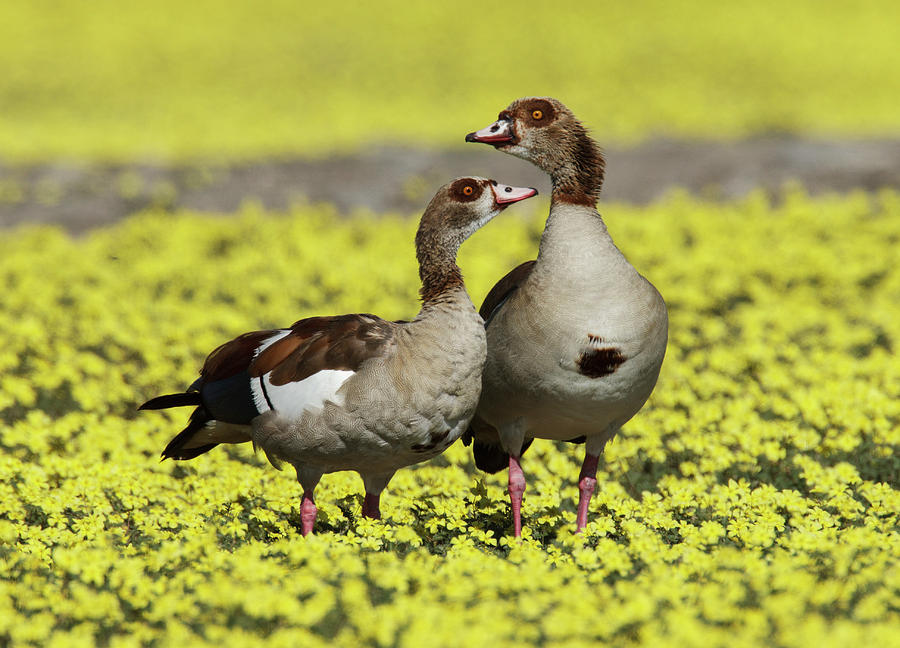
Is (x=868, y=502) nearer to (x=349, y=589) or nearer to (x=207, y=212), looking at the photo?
(x=349, y=589)

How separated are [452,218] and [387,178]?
14.2 meters

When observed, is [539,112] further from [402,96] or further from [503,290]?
[402,96]

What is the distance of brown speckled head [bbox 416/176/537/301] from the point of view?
6.57 meters

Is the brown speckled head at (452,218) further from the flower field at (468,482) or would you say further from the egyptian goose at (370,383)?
the flower field at (468,482)

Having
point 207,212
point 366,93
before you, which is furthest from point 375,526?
point 366,93

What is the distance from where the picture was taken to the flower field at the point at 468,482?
4.95 metres

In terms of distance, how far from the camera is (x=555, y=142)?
22.4 feet

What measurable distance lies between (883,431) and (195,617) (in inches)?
231

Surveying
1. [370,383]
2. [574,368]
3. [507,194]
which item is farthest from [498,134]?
[370,383]

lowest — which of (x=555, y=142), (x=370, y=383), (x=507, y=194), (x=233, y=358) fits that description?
(x=233, y=358)

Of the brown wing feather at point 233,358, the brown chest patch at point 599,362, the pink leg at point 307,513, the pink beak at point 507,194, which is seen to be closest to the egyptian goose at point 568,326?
the brown chest patch at point 599,362

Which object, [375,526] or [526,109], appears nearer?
[375,526]

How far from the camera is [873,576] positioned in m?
5.17

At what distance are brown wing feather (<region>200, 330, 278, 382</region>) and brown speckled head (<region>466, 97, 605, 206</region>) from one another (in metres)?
2.03
